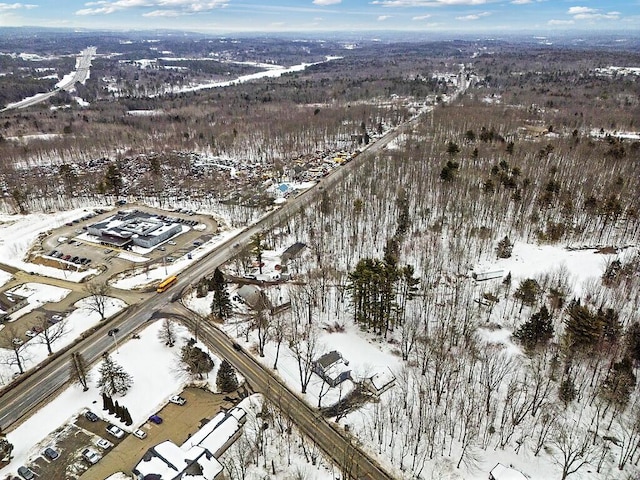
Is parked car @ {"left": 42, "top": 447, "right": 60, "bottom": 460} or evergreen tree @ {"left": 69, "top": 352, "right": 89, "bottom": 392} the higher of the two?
evergreen tree @ {"left": 69, "top": 352, "right": 89, "bottom": 392}

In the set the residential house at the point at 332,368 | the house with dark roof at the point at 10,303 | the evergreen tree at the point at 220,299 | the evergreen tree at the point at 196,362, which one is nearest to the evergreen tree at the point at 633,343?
the residential house at the point at 332,368

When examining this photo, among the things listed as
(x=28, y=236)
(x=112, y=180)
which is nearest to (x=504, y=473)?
(x=28, y=236)

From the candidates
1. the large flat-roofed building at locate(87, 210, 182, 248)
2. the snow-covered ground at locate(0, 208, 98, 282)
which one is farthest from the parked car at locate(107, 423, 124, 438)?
the large flat-roofed building at locate(87, 210, 182, 248)

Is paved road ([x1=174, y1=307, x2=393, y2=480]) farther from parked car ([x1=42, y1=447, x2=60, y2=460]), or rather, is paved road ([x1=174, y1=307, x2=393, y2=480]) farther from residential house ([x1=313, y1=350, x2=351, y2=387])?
parked car ([x1=42, y1=447, x2=60, y2=460])

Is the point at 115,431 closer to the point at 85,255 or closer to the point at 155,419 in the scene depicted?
A: the point at 155,419

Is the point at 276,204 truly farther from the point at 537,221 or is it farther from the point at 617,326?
the point at 617,326

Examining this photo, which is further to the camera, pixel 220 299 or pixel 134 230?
pixel 134 230

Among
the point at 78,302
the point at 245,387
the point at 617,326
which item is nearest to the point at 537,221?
the point at 617,326
